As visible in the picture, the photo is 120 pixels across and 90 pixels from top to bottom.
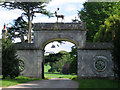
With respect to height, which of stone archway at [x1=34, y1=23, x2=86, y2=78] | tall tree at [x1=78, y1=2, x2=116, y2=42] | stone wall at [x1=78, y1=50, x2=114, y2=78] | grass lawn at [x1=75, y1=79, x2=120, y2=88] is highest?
tall tree at [x1=78, y1=2, x2=116, y2=42]

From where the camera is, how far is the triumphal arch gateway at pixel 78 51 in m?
23.1

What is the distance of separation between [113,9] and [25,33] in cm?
1790

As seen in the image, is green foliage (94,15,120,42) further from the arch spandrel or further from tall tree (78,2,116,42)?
the arch spandrel

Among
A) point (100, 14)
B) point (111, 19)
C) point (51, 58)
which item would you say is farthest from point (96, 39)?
point (51, 58)

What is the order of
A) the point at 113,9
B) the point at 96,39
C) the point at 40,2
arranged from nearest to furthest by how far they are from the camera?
the point at 96,39
the point at 40,2
the point at 113,9

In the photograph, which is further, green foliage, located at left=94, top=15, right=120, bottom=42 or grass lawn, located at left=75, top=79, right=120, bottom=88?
green foliage, located at left=94, top=15, right=120, bottom=42

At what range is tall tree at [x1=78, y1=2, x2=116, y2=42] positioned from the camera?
3550 centimetres

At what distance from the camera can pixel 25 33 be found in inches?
1448

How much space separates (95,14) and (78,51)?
16081 mm

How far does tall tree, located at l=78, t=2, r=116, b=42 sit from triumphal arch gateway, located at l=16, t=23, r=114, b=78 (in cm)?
1169

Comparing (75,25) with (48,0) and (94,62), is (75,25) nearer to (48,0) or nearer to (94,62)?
(94,62)

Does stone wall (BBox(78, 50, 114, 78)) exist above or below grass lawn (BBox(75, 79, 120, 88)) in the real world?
above

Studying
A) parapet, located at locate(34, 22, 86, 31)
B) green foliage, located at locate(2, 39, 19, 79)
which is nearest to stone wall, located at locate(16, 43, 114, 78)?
parapet, located at locate(34, 22, 86, 31)

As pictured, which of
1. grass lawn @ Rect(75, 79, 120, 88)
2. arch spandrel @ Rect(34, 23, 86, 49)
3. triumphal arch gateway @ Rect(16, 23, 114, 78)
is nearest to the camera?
grass lawn @ Rect(75, 79, 120, 88)
